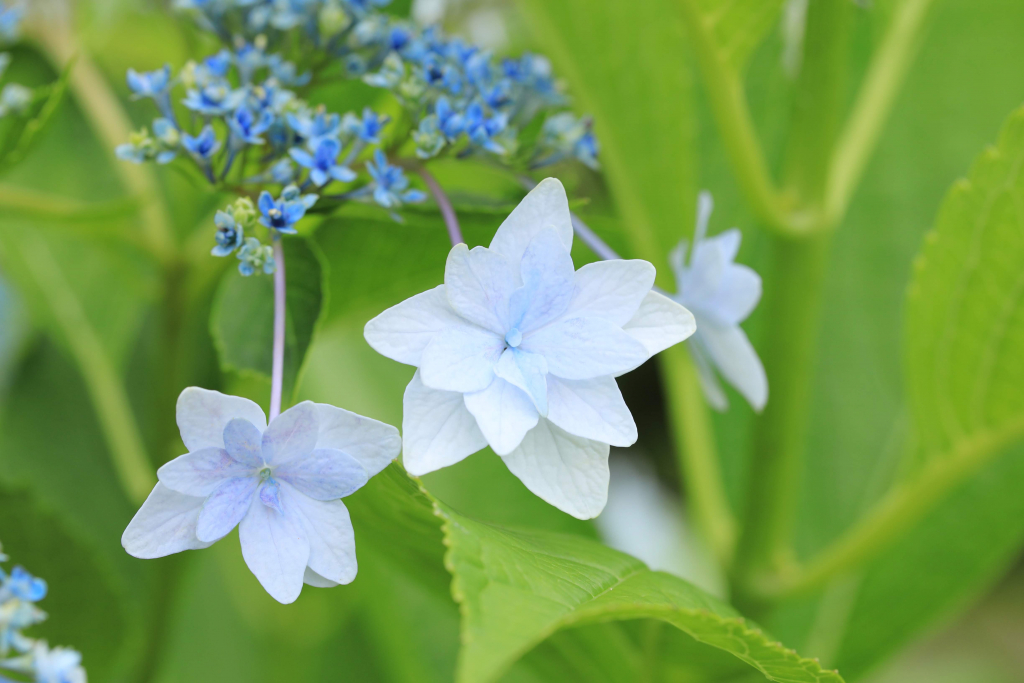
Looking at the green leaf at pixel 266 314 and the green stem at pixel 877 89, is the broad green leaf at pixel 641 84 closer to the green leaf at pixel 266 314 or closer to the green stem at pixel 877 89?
the green stem at pixel 877 89

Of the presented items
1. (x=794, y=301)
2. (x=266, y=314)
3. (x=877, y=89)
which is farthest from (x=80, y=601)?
(x=877, y=89)

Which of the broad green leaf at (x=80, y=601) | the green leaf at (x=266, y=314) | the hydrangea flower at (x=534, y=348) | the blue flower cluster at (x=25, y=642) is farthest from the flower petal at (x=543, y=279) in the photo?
the broad green leaf at (x=80, y=601)

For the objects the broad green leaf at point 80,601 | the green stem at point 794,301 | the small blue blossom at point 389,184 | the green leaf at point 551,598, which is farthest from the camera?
the broad green leaf at point 80,601

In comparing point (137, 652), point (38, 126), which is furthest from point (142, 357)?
point (38, 126)

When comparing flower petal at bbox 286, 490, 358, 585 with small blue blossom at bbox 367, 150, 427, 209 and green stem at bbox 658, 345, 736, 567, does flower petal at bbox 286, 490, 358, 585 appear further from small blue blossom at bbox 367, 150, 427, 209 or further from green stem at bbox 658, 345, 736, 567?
green stem at bbox 658, 345, 736, 567

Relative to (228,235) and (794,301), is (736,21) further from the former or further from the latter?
(228,235)

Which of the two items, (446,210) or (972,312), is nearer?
(446,210)
